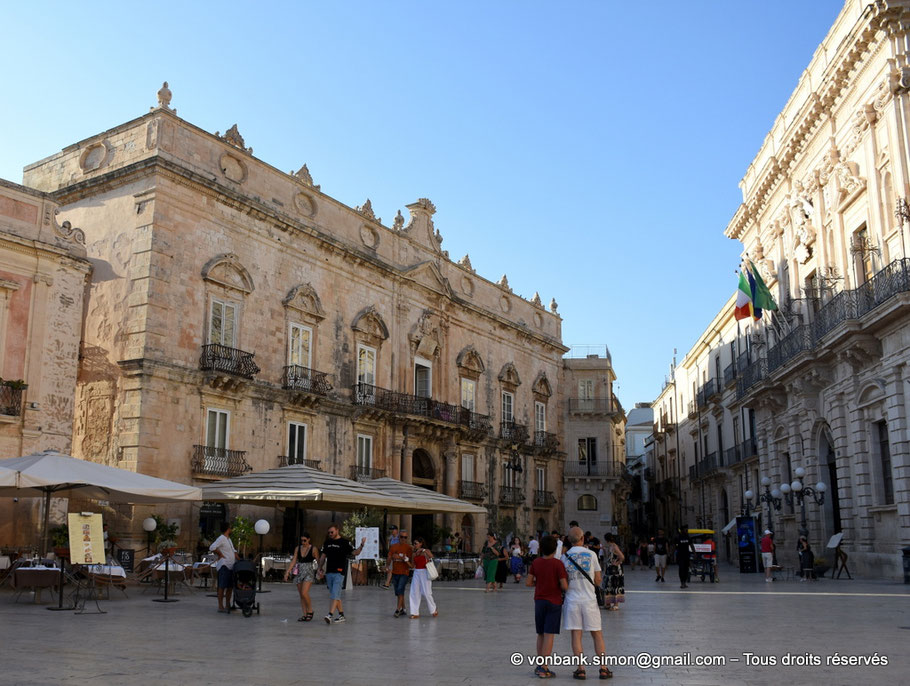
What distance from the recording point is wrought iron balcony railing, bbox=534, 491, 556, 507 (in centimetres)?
3988

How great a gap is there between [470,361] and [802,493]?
Answer: 15892 millimetres

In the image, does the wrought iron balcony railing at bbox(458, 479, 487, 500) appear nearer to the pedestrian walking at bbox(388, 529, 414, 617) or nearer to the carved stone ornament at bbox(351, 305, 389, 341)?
the carved stone ornament at bbox(351, 305, 389, 341)

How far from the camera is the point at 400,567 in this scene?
45.2 feet

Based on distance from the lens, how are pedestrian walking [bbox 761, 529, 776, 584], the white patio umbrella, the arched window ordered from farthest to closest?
the arched window, pedestrian walking [bbox 761, 529, 776, 584], the white patio umbrella

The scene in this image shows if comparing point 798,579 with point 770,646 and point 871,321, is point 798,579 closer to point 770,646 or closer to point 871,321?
point 871,321

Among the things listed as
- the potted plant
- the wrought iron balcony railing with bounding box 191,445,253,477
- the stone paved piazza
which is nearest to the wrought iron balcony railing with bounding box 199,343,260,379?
the wrought iron balcony railing with bounding box 191,445,253,477

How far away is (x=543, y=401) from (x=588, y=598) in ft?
112

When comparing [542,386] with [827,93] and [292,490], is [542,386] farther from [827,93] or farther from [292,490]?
[292,490]

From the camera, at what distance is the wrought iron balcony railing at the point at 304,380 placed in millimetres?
25734

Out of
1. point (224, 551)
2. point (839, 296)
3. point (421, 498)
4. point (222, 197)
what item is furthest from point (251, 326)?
point (839, 296)

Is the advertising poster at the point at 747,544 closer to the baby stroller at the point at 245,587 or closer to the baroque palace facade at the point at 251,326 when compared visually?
the baroque palace facade at the point at 251,326

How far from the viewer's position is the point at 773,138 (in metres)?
29.1

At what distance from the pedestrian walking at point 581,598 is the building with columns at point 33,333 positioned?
13.8 m

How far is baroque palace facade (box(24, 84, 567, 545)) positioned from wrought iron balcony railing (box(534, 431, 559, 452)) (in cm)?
473
